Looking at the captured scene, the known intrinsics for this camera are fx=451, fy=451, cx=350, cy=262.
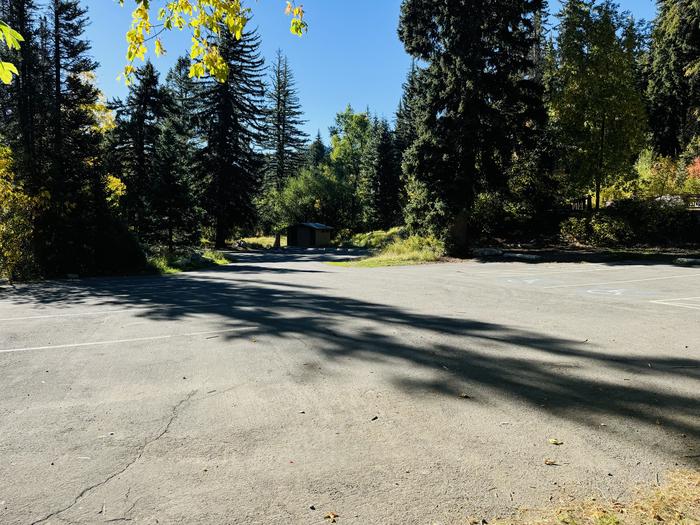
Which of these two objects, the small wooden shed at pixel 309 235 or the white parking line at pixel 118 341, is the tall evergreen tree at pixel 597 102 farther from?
the small wooden shed at pixel 309 235

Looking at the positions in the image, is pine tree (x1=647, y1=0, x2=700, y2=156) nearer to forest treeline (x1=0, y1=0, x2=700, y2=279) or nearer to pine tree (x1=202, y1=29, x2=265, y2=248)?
forest treeline (x1=0, y1=0, x2=700, y2=279)

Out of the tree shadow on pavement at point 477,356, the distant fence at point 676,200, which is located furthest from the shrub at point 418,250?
the tree shadow on pavement at point 477,356

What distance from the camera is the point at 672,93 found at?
45250 millimetres

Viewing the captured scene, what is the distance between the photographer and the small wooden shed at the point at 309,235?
170ft

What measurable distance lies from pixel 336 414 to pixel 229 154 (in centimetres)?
4434

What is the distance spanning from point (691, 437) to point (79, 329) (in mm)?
7856

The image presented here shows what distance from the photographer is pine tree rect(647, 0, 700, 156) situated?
1564 inches

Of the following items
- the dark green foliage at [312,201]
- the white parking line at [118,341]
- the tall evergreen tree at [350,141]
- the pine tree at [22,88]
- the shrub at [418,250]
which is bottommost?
the white parking line at [118,341]

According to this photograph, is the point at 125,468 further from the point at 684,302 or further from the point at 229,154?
the point at 229,154

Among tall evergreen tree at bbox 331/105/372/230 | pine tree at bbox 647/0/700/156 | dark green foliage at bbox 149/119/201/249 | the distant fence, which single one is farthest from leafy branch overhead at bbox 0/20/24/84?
tall evergreen tree at bbox 331/105/372/230

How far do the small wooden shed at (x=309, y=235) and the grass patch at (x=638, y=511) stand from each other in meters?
49.6

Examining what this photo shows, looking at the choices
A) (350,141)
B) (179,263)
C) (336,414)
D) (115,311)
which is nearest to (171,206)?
(179,263)

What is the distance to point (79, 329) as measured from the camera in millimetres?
7207

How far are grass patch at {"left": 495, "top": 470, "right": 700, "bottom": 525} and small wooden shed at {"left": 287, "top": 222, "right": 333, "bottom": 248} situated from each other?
49.6 meters
